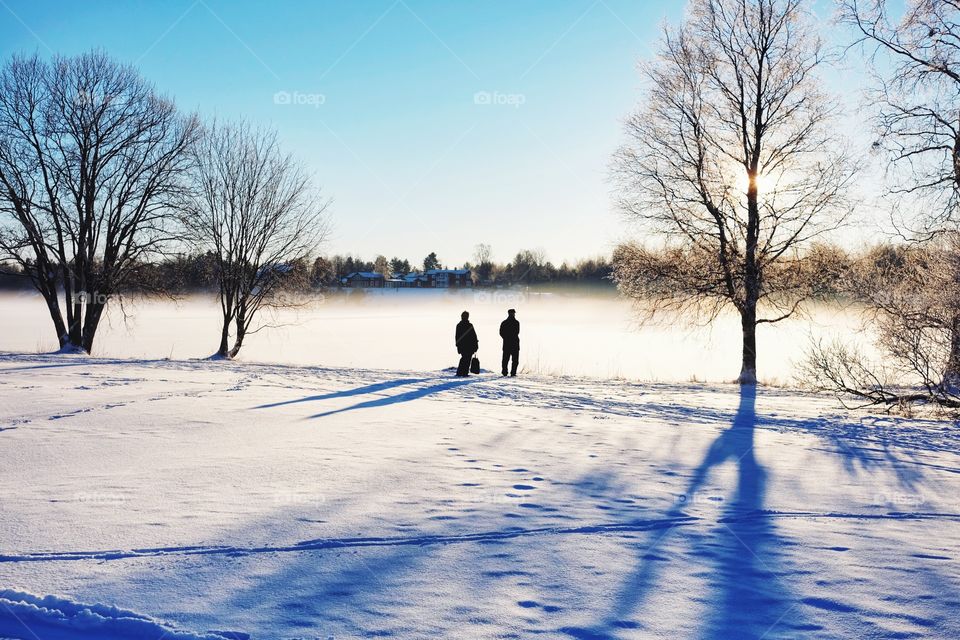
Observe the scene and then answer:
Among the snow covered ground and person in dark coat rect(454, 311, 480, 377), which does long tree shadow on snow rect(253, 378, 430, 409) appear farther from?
person in dark coat rect(454, 311, 480, 377)

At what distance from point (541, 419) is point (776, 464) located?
3.62 m

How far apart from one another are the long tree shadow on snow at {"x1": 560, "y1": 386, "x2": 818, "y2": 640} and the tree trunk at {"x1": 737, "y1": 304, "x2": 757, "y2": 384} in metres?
12.7

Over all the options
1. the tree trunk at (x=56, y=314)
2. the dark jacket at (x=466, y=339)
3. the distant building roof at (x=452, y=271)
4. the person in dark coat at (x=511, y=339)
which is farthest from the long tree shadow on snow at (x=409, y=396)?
the distant building roof at (x=452, y=271)

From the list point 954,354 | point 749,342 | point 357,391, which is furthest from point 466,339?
point 954,354

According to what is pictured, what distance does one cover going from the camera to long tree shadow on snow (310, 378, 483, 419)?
971 centimetres

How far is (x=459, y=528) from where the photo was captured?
4.28 metres

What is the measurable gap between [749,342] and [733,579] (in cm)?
1564

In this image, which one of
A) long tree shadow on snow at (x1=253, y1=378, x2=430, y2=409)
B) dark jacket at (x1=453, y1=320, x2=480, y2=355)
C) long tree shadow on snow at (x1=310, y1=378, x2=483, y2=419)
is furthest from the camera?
dark jacket at (x1=453, y1=320, x2=480, y2=355)

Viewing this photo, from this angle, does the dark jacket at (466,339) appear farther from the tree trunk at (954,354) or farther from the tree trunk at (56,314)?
the tree trunk at (56,314)

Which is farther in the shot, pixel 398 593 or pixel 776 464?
pixel 776 464

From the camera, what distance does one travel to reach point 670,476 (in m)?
6.06

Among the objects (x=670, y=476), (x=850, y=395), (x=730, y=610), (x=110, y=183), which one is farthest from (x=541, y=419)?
(x=110, y=183)

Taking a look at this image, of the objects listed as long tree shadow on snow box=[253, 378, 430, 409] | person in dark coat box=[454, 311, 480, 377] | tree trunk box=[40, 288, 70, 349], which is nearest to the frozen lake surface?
tree trunk box=[40, 288, 70, 349]

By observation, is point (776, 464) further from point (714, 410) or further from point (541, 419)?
point (714, 410)
